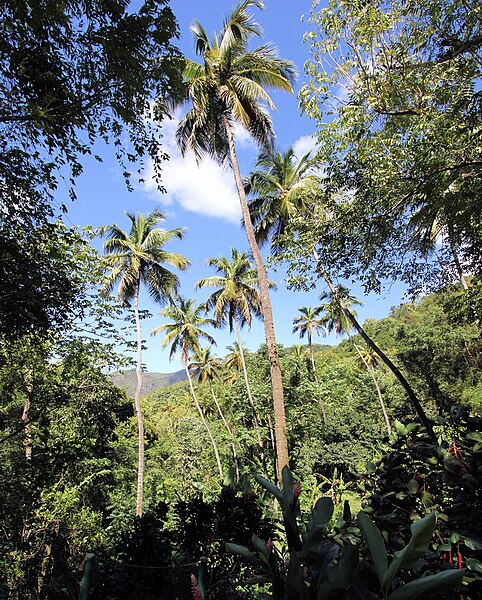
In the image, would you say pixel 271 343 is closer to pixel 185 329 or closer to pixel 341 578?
pixel 341 578

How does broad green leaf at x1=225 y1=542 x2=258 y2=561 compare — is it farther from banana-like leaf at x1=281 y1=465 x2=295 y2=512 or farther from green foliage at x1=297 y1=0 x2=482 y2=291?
green foliage at x1=297 y1=0 x2=482 y2=291

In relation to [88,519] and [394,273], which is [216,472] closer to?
[88,519]

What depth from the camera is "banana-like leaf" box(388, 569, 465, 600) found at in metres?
0.61

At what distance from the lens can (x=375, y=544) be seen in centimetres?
70

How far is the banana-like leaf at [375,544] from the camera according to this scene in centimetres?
66

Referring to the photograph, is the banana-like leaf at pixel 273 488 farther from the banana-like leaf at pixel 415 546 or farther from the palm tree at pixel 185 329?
the palm tree at pixel 185 329

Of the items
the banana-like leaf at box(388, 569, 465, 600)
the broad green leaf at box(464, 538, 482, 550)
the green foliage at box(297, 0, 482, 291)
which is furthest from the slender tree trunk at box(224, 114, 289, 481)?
the banana-like leaf at box(388, 569, 465, 600)

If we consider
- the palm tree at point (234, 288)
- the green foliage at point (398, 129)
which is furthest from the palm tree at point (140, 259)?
the green foliage at point (398, 129)

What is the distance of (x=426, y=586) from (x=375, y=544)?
4.1 inches

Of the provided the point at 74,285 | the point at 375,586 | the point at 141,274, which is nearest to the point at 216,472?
the point at 141,274

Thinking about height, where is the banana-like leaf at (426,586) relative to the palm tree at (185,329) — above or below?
below

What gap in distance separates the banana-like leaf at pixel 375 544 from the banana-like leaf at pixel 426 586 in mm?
40

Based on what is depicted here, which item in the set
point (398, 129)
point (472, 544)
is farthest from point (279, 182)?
point (472, 544)

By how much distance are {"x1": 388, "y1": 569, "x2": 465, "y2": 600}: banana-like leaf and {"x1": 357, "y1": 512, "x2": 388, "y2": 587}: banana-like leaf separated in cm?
4
